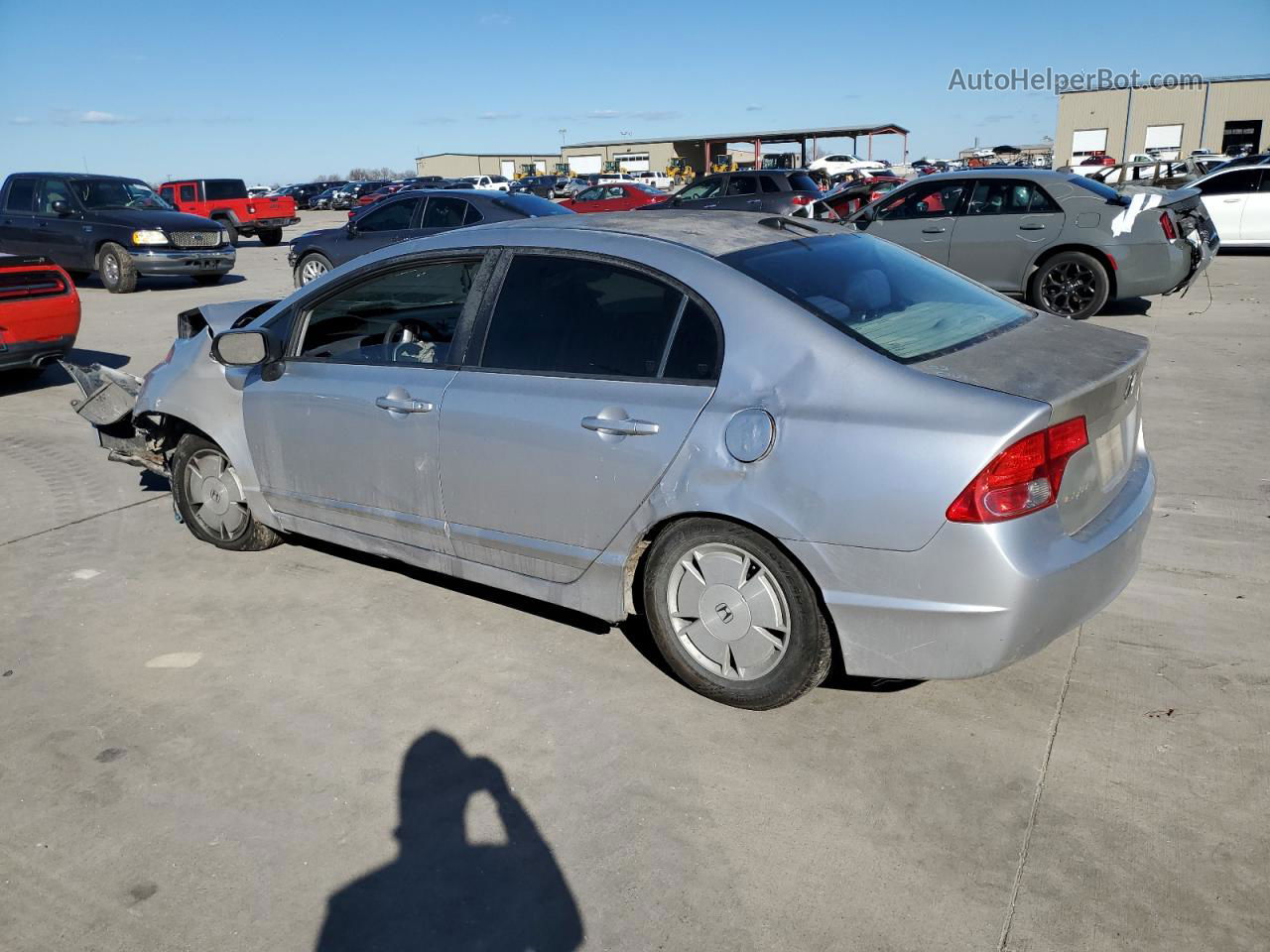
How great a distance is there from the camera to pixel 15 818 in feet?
10.1

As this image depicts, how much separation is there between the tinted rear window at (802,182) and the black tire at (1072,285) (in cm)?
1098

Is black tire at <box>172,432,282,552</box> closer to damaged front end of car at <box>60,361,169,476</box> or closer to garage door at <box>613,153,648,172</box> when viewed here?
damaged front end of car at <box>60,361,169,476</box>

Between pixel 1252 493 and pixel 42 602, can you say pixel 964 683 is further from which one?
pixel 42 602

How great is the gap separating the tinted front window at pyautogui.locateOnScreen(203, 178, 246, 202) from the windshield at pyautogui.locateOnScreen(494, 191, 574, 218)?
18039mm

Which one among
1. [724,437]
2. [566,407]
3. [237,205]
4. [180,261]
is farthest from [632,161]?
[724,437]

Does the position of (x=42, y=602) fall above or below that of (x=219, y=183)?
below

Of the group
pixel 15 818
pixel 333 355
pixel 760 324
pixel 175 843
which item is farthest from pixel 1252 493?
pixel 15 818

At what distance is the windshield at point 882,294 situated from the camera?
332 cm

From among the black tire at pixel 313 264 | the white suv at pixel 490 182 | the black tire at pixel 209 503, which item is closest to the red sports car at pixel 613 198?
the black tire at pixel 313 264

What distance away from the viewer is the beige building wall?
98.6 m

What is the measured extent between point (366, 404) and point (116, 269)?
14.1 metres

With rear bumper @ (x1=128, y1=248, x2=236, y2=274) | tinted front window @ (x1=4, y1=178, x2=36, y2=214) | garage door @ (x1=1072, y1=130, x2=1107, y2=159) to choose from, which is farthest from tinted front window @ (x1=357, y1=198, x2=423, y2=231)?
garage door @ (x1=1072, y1=130, x2=1107, y2=159)

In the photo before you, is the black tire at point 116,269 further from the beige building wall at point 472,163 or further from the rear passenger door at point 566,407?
the beige building wall at point 472,163

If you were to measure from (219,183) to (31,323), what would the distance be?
2150 cm
